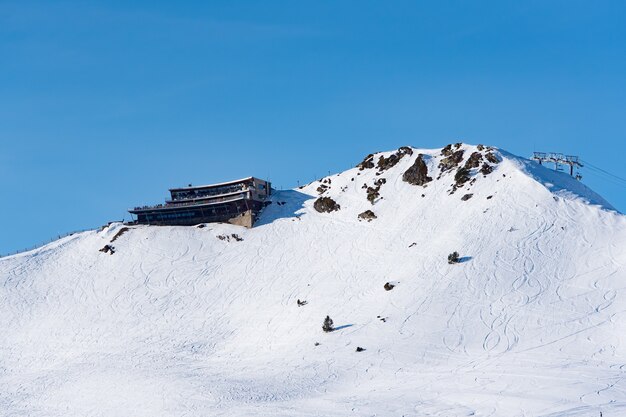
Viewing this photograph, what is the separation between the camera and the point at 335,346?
268 ft

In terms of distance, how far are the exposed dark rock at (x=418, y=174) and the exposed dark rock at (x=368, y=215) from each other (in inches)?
331

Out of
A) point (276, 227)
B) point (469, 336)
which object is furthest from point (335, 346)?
point (276, 227)

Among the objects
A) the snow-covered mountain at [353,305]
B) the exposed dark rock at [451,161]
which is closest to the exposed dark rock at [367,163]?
the snow-covered mountain at [353,305]

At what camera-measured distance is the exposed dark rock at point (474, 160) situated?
113 metres

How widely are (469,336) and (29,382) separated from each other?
4531cm

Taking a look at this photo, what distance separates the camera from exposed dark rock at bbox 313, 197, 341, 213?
120 metres

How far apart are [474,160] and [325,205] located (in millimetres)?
22714

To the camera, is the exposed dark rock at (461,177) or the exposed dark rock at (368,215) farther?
the exposed dark rock at (368,215)

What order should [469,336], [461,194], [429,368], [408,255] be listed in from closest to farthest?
[429,368], [469,336], [408,255], [461,194]

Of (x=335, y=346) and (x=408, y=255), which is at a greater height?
(x=408, y=255)

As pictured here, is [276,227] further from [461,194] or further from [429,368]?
[429,368]

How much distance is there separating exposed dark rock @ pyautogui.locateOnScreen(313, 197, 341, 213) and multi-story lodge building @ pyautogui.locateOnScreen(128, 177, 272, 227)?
31.4 ft

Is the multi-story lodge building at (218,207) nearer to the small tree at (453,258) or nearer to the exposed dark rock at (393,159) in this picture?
the exposed dark rock at (393,159)

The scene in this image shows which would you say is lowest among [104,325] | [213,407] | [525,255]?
[213,407]
